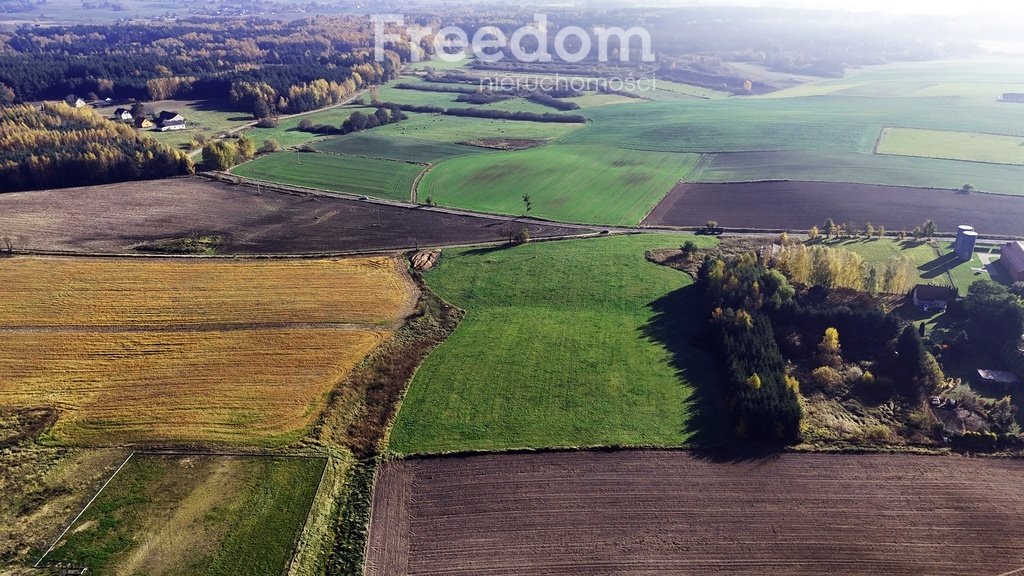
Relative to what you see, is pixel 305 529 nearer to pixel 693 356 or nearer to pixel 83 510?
pixel 83 510

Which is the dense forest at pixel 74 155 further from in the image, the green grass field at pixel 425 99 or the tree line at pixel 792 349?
the tree line at pixel 792 349

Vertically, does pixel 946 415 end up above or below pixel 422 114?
below

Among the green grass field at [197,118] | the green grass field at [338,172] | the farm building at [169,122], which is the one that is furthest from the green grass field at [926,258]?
the farm building at [169,122]

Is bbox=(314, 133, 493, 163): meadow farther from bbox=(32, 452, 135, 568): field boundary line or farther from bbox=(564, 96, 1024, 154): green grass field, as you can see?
bbox=(32, 452, 135, 568): field boundary line

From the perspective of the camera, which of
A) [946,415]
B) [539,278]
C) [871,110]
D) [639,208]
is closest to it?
[946,415]

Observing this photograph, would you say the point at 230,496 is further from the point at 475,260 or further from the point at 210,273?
the point at 475,260

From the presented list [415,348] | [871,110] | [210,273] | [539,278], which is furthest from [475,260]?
[871,110]
